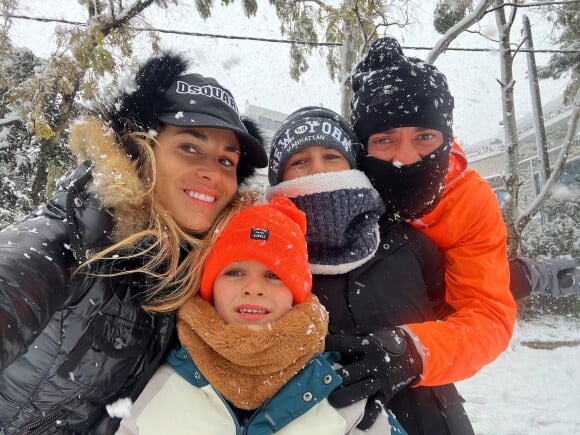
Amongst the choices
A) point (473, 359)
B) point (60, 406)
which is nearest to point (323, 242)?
point (473, 359)

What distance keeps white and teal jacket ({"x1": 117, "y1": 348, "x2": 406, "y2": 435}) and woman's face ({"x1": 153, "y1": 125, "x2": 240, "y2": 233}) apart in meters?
0.60

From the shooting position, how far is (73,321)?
1445mm

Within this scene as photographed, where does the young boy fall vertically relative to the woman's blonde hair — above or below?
below

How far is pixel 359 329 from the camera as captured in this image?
1.82m

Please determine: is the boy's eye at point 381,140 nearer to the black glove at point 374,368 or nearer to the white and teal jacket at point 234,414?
the black glove at point 374,368

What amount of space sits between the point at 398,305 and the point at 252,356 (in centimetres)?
64

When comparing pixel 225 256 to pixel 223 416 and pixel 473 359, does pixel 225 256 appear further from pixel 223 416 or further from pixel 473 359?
pixel 473 359

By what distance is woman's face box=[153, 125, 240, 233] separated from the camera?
1778 millimetres

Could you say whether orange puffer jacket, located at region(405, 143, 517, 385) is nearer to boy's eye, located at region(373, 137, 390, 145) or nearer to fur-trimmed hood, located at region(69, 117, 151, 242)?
boy's eye, located at region(373, 137, 390, 145)

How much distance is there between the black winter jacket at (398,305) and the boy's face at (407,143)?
426mm

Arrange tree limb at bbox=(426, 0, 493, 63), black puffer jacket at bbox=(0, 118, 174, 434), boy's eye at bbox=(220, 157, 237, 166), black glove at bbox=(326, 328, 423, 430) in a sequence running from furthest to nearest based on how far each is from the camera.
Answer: tree limb at bbox=(426, 0, 493, 63) → boy's eye at bbox=(220, 157, 237, 166) → black glove at bbox=(326, 328, 423, 430) → black puffer jacket at bbox=(0, 118, 174, 434)

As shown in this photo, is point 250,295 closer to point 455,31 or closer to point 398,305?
point 398,305

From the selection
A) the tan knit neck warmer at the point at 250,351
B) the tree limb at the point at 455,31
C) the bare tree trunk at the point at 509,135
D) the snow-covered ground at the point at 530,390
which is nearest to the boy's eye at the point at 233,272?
the tan knit neck warmer at the point at 250,351

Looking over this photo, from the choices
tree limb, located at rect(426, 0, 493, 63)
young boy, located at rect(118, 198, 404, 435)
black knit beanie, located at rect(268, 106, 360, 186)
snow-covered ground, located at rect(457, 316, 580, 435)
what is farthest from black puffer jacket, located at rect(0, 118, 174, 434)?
tree limb, located at rect(426, 0, 493, 63)
